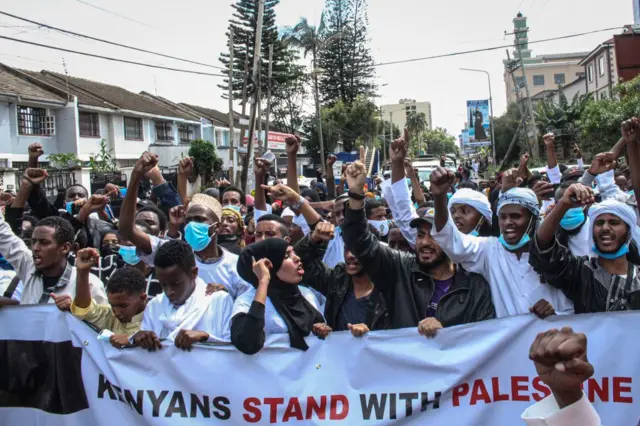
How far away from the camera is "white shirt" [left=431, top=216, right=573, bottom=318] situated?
3.41m

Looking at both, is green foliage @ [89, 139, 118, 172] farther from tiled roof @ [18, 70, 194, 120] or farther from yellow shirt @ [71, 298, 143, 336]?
yellow shirt @ [71, 298, 143, 336]

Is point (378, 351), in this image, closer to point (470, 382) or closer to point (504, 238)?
point (470, 382)

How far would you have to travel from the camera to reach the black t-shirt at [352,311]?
12.0ft

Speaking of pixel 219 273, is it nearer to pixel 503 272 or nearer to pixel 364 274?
pixel 364 274

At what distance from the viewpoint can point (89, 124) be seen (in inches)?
1315

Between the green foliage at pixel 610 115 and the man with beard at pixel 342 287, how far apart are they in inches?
787

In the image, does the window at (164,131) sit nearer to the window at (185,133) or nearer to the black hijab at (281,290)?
the window at (185,133)

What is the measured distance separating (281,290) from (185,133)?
41566 mm

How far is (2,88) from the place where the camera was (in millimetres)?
28031

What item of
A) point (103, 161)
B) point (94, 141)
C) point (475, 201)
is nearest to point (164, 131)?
point (94, 141)

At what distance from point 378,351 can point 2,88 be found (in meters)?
29.1

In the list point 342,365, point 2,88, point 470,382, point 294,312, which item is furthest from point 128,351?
point 2,88

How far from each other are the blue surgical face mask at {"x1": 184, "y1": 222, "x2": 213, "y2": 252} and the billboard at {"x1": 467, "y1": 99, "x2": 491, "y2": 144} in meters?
43.1

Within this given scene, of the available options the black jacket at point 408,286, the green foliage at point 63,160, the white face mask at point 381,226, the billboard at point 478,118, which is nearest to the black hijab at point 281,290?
the black jacket at point 408,286
